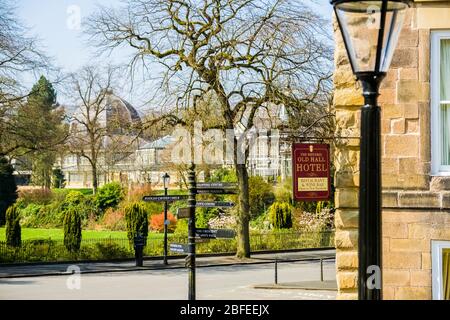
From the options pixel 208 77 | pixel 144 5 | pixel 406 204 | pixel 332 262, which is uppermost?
pixel 144 5

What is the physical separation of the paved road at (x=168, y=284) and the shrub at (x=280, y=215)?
30.6ft

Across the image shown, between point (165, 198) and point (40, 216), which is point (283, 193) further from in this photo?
point (165, 198)

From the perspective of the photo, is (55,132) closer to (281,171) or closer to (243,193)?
(243,193)

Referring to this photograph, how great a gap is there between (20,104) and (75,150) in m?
20.0

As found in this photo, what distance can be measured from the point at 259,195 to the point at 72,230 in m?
13.8

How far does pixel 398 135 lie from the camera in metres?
9.00

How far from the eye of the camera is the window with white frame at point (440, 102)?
9008 mm

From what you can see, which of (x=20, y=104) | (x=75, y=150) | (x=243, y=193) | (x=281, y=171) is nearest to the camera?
(x=20, y=104)

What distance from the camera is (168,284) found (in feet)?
87.1

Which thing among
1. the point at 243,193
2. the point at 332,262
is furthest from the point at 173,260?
the point at 332,262

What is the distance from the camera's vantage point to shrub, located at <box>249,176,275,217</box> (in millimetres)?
45781

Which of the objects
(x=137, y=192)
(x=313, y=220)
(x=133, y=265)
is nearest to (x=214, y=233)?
(x=133, y=265)

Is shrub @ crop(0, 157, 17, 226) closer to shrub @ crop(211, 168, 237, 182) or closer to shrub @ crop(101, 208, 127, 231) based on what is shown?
shrub @ crop(101, 208, 127, 231)

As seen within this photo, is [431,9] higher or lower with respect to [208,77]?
lower
